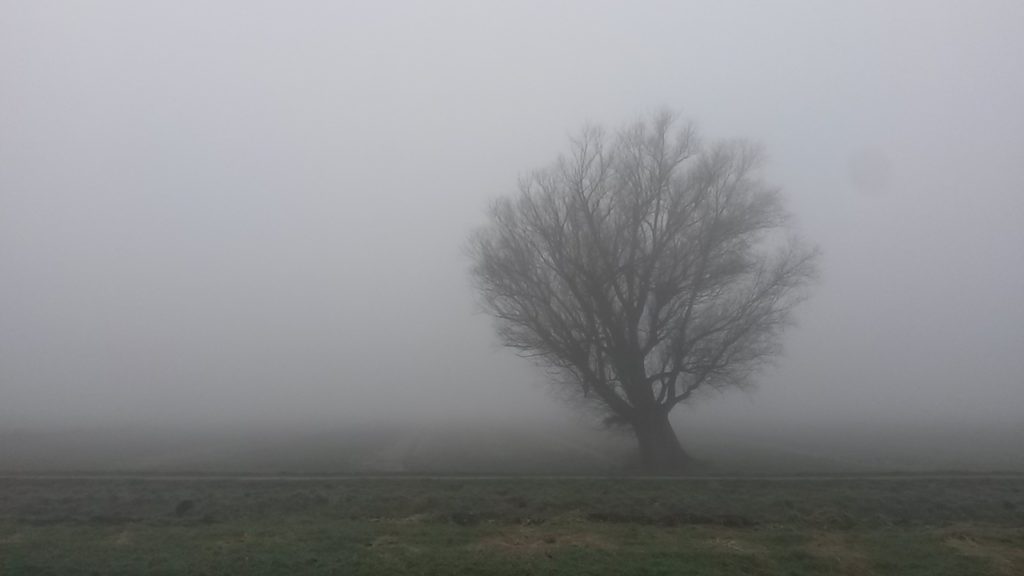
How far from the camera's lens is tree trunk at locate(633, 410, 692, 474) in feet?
109

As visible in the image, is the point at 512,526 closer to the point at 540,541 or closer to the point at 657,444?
the point at 540,541

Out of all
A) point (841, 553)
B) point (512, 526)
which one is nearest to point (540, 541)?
point (512, 526)

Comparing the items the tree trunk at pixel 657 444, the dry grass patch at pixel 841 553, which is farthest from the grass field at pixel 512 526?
the tree trunk at pixel 657 444

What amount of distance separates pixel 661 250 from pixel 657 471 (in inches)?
326

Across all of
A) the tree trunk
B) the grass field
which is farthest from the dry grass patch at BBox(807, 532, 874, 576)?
the tree trunk

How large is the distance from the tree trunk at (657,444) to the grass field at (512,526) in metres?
6.92

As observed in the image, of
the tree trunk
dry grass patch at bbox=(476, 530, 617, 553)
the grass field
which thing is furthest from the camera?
the tree trunk

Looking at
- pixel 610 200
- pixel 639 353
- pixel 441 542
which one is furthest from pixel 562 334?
pixel 441 542

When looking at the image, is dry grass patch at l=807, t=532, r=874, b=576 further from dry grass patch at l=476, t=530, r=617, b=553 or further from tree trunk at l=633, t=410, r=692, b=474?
tree trunk at l=633, t=410, r=692, b=474

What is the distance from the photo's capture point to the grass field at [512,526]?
14914 millimetres

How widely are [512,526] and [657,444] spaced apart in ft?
52.0

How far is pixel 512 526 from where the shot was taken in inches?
737

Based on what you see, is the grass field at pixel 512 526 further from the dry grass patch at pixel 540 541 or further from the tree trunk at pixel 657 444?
the tree trunk at pixel 657 444

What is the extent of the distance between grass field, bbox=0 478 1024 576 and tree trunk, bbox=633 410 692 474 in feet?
22.7
